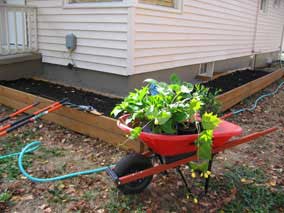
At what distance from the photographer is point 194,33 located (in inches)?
251

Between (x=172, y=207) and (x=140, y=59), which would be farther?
(x=140, y=59)

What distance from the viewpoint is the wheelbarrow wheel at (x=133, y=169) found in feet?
8.04

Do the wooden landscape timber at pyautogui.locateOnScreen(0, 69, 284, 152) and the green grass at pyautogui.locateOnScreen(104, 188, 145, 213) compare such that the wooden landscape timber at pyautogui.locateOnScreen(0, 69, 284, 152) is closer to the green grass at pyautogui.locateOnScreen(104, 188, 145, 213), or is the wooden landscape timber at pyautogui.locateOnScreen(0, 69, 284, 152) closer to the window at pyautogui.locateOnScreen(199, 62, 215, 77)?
the green grass at pyautogui.locateOnScreen(104, 188, 145, 213)

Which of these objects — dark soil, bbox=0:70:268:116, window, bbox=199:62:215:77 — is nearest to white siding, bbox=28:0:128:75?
dark soil, bbox=0:70:268:116

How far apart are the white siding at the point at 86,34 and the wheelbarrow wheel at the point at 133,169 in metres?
2.40

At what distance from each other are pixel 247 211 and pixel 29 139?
104 inches

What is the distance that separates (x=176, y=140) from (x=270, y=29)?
11.3m

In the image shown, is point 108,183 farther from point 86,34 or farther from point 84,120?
point 86,34

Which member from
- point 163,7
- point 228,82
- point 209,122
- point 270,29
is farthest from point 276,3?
point 209,122

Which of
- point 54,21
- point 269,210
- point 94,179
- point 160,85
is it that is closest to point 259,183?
point 269,210

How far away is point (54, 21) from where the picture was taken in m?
5.57

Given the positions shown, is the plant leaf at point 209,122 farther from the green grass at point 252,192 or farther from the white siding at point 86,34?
the white siding at point 86,34

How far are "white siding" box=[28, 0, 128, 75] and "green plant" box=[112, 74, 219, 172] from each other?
2.19m

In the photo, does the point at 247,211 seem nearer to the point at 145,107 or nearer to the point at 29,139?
the point at 145,107
